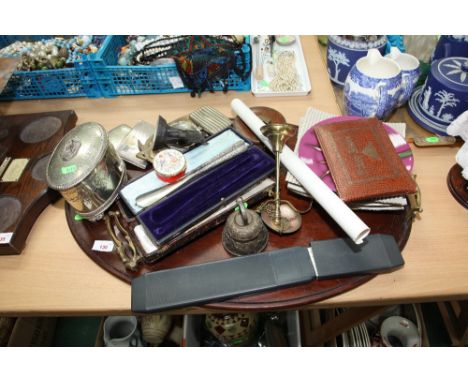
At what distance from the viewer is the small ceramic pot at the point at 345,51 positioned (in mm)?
1010

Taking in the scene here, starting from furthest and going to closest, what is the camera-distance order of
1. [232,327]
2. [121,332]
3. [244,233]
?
1. [121,332]
2. [232,327]
3. [244,233]

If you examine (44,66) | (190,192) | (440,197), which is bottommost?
(440,197)

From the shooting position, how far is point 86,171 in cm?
68

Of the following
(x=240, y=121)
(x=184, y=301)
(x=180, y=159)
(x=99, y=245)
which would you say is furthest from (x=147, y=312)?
(x=240, y=121)

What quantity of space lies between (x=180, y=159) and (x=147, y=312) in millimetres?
331

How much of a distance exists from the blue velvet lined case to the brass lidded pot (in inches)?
4.2

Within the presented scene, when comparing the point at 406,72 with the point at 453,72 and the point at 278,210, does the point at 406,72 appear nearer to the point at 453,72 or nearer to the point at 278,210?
the point at 453,72

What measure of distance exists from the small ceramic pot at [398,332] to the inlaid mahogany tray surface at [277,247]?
52cm

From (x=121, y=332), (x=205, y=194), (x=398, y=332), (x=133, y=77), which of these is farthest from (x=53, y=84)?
(x=398, y=332)

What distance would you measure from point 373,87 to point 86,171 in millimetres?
716

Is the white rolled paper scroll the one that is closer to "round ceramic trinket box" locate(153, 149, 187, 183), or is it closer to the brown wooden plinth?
"round ceramic trinket box" locate(153, 149, 187, 183)

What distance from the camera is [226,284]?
653mm

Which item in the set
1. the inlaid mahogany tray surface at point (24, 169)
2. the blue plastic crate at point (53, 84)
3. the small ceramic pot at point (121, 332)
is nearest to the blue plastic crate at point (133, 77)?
the blue plastic crate at point (53, 84)

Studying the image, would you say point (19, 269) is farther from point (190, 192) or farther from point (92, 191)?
point (190, 192)
